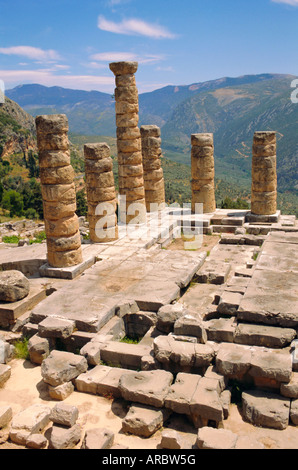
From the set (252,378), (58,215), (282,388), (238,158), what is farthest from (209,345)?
(238,158)

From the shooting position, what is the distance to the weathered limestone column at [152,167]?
1830 cm

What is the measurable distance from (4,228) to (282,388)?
18.0 m

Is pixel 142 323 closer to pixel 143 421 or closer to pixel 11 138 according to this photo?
pixel 143 421

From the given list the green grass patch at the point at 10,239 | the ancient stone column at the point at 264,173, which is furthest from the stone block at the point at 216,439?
the green grass patch at the point at 10,239

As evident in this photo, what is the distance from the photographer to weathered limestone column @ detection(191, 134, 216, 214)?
1741 cm

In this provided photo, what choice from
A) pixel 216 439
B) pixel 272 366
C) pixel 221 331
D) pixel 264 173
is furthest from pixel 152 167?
pixel 216 439

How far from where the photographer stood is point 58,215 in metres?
11.4

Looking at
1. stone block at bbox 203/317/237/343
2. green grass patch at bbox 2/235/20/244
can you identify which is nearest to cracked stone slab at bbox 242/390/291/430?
stone block at bbox 203/317/237/343

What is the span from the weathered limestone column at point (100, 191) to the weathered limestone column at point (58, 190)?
191cm

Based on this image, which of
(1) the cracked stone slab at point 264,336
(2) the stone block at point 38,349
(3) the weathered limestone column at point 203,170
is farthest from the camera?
(3) the weathered limestone column at point 203,170

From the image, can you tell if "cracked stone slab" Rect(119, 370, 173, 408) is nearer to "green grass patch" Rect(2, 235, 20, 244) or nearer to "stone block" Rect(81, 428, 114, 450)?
"stone block" Rect(81, 428, 114, 450)

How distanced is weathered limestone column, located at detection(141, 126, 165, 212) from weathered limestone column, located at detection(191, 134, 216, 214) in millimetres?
1648

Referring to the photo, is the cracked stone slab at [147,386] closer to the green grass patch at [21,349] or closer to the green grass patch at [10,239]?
the green grass patch at [21,349]

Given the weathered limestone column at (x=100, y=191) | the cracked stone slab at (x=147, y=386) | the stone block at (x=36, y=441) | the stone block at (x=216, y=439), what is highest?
the weathered limestone column at (x=100, y=191)
